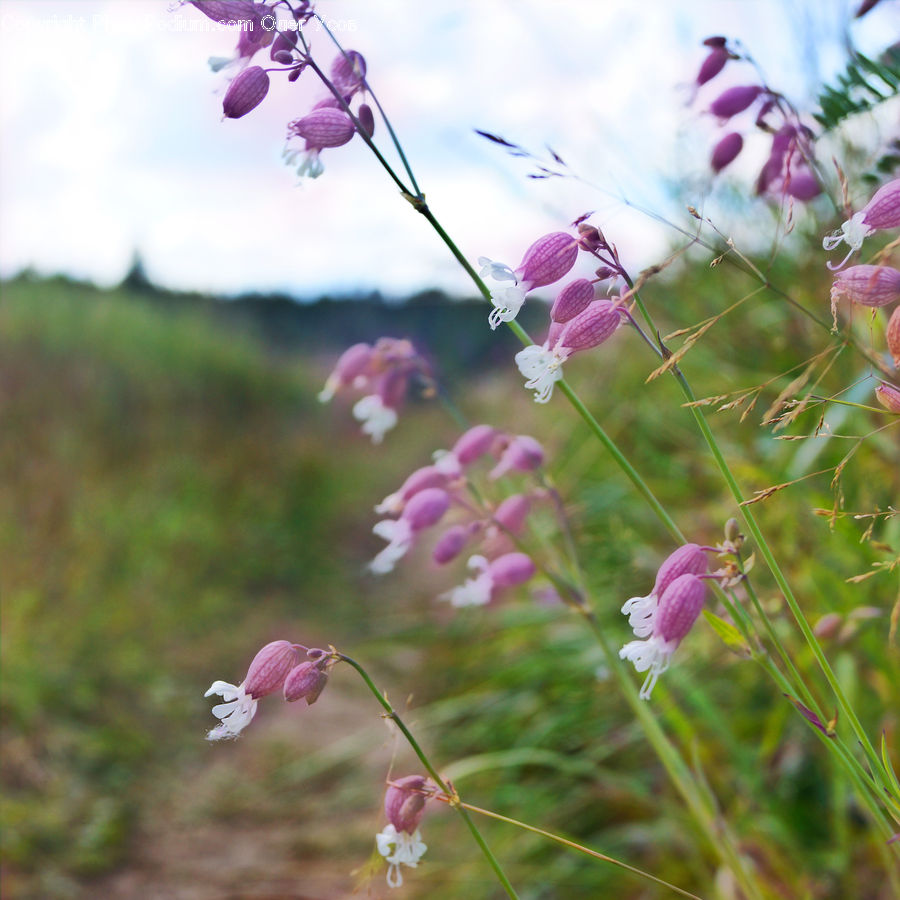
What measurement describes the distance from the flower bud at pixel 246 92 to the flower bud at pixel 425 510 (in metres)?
0.38

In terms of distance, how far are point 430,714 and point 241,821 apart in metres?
0.49

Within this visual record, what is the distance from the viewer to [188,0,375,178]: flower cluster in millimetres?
470

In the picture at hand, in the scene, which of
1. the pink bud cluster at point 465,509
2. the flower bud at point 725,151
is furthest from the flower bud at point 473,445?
A: the flower bud at point 725,151

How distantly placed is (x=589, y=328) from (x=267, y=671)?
27 cm

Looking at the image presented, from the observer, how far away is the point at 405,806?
19.2 inches

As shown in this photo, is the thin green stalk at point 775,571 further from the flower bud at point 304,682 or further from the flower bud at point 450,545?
the flower bud at point 450,545

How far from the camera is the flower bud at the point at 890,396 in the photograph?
0.41 metres

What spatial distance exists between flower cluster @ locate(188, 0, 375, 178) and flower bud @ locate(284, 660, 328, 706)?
297 millimetres

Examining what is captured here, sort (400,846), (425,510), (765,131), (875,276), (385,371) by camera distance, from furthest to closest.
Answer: (385,371)
(425,510)
(765,131)
(400,846)
(875,276)

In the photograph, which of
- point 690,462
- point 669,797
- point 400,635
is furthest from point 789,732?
point 400,635

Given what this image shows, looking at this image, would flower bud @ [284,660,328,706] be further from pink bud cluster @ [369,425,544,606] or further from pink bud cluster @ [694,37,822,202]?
pink bud cluster @ [694,37,822,202]

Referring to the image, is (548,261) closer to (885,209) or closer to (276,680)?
(885,209)

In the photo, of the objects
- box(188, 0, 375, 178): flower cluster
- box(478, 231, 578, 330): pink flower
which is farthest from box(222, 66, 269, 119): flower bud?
box(478, 231, 578, 330): pink flower

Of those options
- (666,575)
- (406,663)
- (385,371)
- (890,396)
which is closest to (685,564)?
(666,575)
